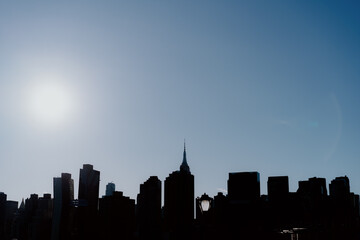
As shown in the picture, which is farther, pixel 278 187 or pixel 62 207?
pixel 62 207

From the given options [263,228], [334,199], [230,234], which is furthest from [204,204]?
[334,199]

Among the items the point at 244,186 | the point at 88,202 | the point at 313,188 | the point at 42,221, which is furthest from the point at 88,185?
the point at 313,188

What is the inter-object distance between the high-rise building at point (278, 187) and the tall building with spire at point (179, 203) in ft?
54.8

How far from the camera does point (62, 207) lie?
339 feet

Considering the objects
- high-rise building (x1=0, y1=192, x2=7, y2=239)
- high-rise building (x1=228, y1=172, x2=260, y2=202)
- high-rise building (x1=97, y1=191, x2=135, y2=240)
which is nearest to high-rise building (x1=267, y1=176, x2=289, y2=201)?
high-rise building (x1=228, y1=172, x2=260, y2=202)

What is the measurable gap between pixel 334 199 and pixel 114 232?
200ft

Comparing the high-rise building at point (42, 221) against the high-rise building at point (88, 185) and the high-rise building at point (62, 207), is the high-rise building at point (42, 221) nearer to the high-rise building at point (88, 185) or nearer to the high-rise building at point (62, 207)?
the high-rise building at point (62, 207)

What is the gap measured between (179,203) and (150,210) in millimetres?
14459

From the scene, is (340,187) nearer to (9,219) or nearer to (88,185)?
(88,185)

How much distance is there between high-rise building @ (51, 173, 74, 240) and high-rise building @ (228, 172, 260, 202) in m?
54.1

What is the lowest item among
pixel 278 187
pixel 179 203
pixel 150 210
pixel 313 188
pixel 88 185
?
pixel 150 210

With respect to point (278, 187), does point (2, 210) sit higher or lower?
lower

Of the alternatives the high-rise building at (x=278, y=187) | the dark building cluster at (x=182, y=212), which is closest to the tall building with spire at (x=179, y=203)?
the dark building cluster at (x=182, y=212)

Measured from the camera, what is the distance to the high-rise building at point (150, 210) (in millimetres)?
97956
